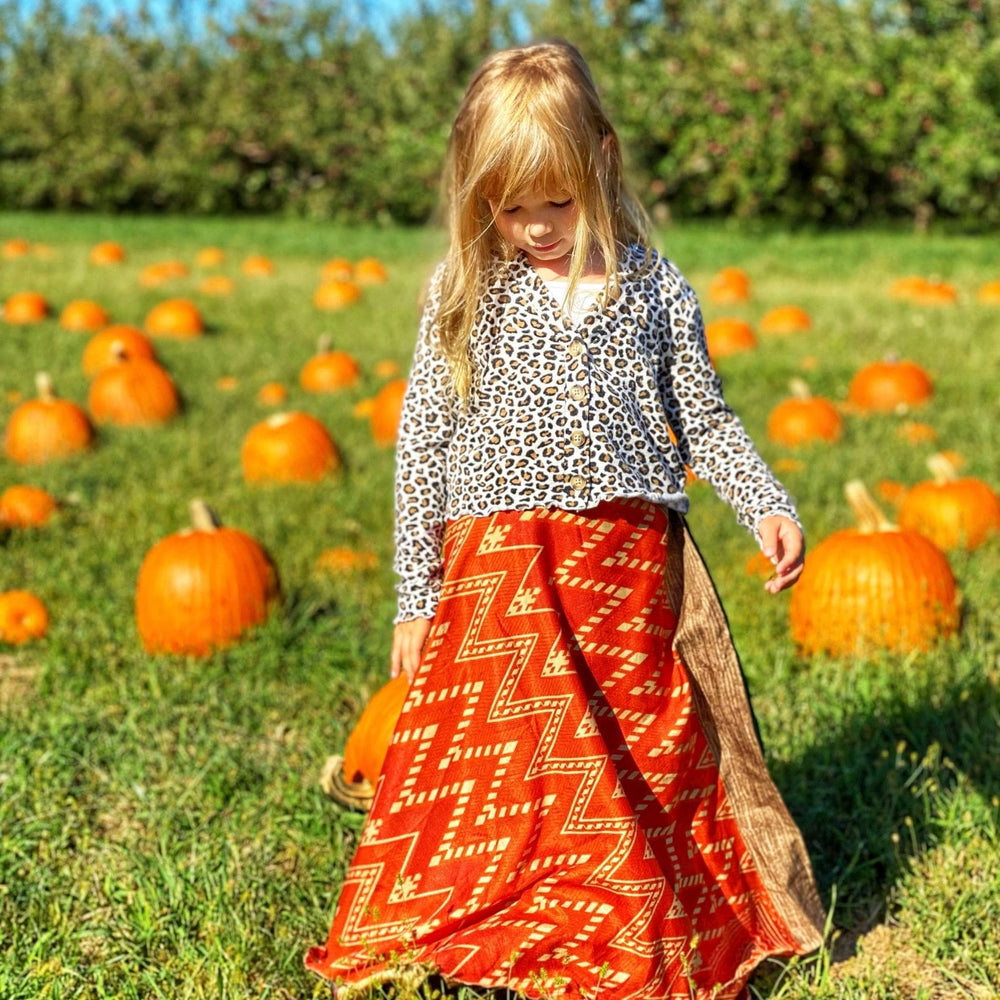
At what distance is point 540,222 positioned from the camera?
2457 mm

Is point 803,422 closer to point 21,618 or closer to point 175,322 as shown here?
point 21,618

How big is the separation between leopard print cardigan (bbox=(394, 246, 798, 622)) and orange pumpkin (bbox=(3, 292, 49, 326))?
806 centimetres

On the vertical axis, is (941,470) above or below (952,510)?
above

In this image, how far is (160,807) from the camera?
341cm

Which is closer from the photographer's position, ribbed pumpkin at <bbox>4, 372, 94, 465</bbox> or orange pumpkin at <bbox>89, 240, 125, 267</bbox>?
ribbed pumpkin at <bbox>4, 372, 94, 465</bbox>

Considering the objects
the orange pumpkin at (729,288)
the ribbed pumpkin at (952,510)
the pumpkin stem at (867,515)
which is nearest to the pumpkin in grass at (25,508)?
the pumpkin stem at (867,515)

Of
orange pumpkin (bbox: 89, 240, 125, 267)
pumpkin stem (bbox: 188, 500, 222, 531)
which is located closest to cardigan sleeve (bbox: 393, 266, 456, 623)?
pumpkin stem (bbox: 188, 500, 222, 531)

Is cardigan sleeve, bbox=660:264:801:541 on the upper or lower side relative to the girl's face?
lower

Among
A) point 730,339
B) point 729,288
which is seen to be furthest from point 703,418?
point 729,288

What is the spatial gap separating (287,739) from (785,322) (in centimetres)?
662

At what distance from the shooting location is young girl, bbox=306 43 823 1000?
2.44 meters

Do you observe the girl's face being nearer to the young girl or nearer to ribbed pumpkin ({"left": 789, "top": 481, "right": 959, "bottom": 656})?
the young girl

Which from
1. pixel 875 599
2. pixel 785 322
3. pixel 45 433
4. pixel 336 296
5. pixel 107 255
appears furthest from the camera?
pixel 107 255

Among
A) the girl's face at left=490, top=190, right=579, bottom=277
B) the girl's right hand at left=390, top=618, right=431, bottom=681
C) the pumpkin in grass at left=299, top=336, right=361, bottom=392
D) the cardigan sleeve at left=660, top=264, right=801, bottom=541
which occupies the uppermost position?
the girl's face at left=490, top=190, right=579, bottom=277
